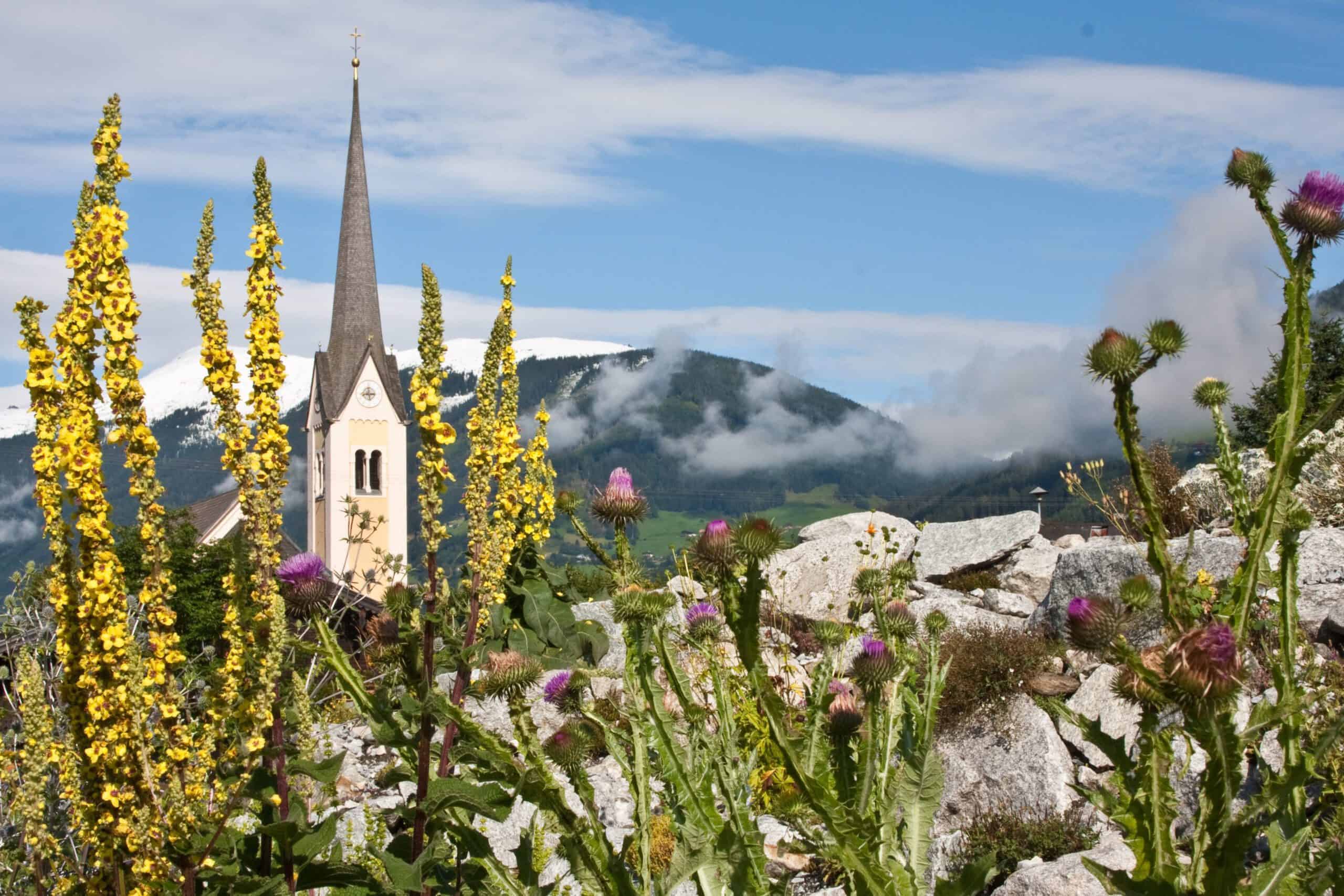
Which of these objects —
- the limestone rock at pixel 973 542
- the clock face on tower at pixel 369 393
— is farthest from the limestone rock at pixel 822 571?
the clock face on tower at pixel 369 393

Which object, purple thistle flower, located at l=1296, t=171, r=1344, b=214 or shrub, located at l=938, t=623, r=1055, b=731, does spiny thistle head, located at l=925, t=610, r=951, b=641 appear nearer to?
purple thistle flower, located at l=1296, t=171, r=1344, b=214

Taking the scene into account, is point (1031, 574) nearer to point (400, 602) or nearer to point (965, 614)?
point (965, 614)

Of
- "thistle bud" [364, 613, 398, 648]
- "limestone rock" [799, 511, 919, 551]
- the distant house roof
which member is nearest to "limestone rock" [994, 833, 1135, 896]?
"thistle bud" [364, 613, 398, 648]

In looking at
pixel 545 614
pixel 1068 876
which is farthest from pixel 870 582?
pixel 545 614

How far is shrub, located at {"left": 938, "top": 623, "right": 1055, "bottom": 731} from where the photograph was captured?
24.5 ft

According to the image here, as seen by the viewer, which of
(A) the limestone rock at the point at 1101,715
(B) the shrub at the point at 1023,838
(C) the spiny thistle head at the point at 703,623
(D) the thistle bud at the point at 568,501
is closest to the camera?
(C) the spiny thistle head at the point at 703,623

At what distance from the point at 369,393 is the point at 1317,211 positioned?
58271 millimetres

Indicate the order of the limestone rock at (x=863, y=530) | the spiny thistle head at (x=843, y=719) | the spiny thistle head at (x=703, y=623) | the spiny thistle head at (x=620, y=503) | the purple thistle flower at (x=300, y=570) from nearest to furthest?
the spiny thistle head at (x=843, y=719)
the spiny thistle head at (x=620, y=503)
the purple thistle flower at (x=300, y=570)
the spiny thistle head at (x=703, y=623)
the limestone rock at (x=863, y=530)

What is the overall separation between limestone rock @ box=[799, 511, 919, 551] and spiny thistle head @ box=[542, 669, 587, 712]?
785 centimetres

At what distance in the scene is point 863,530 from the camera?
14.6m

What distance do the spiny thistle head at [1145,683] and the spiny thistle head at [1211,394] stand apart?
3.70ft

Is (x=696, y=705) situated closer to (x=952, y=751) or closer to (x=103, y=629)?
(x=103, y=629)

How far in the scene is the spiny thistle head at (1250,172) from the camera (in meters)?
2.77

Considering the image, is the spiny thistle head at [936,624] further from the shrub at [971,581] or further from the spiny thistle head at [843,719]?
the shrub at [971,581]
